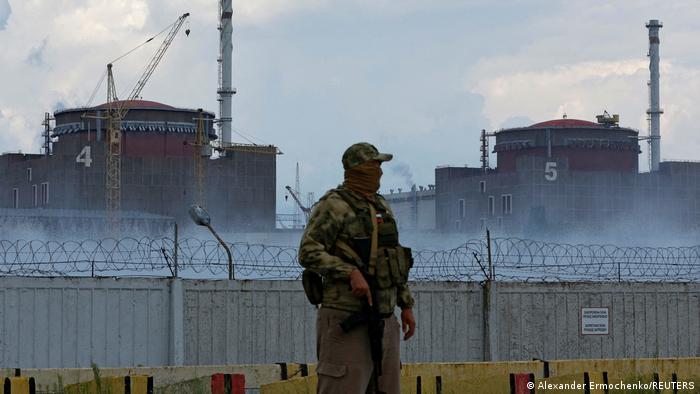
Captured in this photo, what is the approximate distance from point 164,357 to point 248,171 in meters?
88.2

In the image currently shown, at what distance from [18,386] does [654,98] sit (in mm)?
116179

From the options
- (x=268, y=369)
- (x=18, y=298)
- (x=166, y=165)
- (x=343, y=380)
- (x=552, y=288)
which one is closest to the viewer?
(x=343, y=380)

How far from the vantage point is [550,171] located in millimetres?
113562

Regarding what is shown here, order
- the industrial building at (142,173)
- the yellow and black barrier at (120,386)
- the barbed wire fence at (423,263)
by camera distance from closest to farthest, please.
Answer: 1. the yellow and black barrier at (120,386)
2. the barbed wire fence at (423,263)
3. the industrial building at (142,173)

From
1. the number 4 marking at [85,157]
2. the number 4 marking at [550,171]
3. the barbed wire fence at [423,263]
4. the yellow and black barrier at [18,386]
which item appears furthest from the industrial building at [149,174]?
the yellow and black barrier at [18,386]

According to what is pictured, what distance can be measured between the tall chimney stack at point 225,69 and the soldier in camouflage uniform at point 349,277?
106 m

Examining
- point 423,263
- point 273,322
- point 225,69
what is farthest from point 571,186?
point 273,322

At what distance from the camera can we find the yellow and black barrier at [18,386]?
11500mm

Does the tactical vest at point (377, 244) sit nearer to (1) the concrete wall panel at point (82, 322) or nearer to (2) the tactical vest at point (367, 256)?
(2) the tactical vest at point (367, 256)

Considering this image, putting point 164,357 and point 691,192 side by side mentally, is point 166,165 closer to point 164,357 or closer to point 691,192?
point 691,192

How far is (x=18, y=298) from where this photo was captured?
798 inches

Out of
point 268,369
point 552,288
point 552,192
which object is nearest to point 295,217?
point 552,192

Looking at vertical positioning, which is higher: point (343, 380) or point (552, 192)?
point (552, 192)

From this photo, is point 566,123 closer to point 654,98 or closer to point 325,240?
point 654,98
